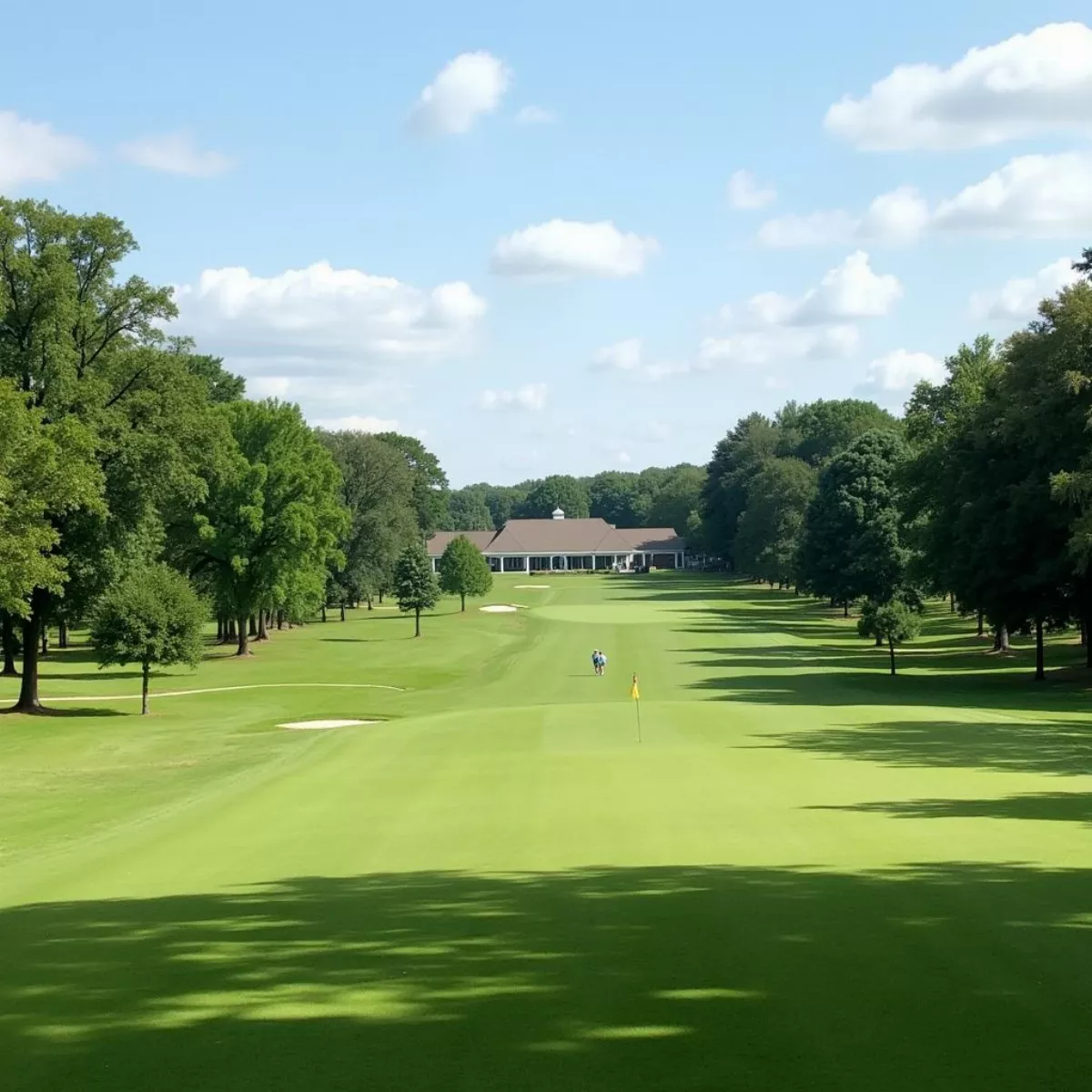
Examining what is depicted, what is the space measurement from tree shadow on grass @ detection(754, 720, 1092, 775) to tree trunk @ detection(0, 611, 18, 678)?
3212 cm

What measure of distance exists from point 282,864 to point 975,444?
137 ft

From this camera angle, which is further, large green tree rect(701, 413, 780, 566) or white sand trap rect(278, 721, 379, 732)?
large green tree rect(701, 413, 780, 566)

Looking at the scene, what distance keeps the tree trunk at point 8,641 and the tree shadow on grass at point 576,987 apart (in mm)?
40749

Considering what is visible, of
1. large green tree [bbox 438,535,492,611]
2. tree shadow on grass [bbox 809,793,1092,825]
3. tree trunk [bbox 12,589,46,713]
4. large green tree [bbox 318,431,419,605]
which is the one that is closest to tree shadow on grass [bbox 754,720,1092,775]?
tree shadow on grass [bbox 809,793,1092,825]

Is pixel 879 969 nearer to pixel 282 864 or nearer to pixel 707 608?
pixel 282 864

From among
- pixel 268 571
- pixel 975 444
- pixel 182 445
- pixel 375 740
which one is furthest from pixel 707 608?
pixel 375 740

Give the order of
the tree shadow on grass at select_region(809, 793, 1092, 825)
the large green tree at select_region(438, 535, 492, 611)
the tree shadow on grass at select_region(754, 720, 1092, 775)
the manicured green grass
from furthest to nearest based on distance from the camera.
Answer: the large green tree at select_region(438, 535, 492, 611), the tree shadow on grass at select_region(754, 720, 1092, 775), the tree shadow on grass at select_region(809, 793, 1092, 825), the manicured green grass

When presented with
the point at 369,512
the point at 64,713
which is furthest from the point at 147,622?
the point at 369,512

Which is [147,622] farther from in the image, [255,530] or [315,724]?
[255,530]

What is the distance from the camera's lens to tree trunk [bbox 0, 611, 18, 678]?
160ft

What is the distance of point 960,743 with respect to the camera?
26.7 m

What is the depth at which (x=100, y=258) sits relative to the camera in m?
44.4

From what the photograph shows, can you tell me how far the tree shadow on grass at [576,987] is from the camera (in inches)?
256

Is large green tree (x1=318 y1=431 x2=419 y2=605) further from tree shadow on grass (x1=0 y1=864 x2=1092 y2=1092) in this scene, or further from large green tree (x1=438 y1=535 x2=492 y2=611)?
tree shadow on grass (x1=0 y1=864 x2=1092 y2=1092)
